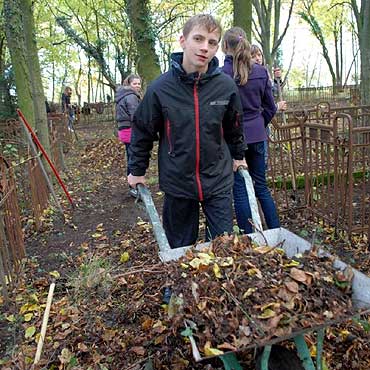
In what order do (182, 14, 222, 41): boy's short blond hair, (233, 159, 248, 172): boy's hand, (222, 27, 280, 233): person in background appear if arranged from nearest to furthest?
1. (182, 14, 222, 41): boy's short blond hair
2. (233, 159, 248, 172): boy's hand
3. (222, 27, 280, 233): person in background

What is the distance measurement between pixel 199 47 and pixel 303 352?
5.93 ft

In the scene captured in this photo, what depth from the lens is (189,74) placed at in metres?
2.75

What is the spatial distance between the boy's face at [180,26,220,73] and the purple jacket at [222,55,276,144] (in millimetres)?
1124

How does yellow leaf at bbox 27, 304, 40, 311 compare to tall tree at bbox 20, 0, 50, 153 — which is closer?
yellow leaf at bbox 27, 304, 40, 311

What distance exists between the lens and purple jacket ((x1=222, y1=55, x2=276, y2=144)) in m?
3.88

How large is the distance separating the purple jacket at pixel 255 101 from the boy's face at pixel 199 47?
1124 millimetres

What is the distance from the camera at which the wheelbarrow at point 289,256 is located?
1.93 m

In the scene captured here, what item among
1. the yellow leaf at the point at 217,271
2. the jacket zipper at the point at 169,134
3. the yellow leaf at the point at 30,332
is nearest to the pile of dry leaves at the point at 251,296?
the yellow leaf at the point at 217,271

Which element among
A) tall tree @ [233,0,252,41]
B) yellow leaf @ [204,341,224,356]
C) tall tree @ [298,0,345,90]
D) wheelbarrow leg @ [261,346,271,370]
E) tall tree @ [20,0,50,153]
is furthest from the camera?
tall tree @ [298,0,345,90]

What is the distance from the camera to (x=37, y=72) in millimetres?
8398

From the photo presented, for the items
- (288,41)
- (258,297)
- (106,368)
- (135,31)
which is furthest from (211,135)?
(288,41)

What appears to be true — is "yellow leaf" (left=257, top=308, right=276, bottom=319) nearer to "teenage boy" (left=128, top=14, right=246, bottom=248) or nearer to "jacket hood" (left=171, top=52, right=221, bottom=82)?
"teenage boy" (left=128, top=14, right=246, bottom=248)

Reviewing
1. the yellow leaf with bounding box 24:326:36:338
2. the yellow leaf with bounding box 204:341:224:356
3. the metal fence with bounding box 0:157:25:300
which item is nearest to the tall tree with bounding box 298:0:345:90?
the metal fence with bounding box 0:157:25:300

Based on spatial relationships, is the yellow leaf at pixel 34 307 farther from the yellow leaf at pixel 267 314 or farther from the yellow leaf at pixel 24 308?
the yellow leaf at pixel 267 314
